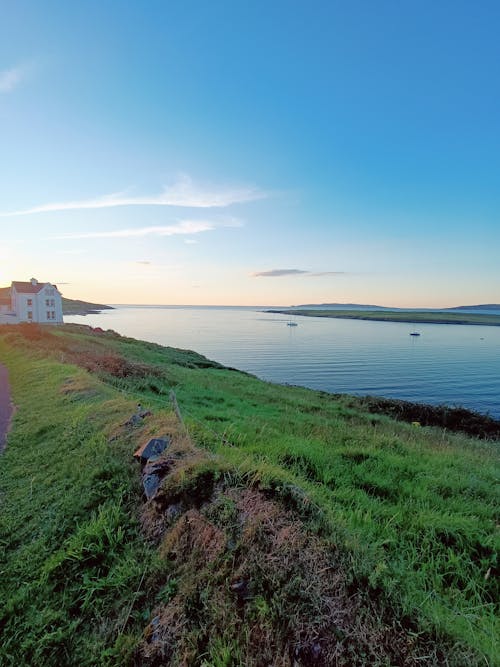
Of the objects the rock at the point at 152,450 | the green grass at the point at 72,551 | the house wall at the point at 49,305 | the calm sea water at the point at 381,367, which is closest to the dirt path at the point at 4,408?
the green grass at the point at 72,551

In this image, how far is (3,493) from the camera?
5.86 metres

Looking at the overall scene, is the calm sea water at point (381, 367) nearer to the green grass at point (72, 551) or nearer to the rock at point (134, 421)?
the rock at point (134, 421)

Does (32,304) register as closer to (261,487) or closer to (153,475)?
(153,475)

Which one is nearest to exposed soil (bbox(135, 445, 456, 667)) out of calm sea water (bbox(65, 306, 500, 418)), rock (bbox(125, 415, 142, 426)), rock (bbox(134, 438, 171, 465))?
rock (bbox(134, 438, 171, 465))

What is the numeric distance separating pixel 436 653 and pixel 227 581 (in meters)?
1.72

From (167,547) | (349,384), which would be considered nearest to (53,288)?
(349,384)

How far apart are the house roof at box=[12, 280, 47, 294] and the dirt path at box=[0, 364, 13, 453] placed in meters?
45.1

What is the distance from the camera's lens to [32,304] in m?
54.3

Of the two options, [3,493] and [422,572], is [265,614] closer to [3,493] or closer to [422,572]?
[422,572]

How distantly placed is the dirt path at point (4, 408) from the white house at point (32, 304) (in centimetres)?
4416

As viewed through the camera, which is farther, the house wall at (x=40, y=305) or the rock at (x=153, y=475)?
the house wall at (x=40, y=305)

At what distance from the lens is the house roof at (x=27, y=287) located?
5353 centimetres

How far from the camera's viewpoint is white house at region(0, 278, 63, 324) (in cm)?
5297

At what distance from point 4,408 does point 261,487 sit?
11.2 metres
